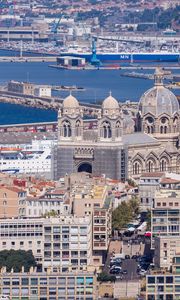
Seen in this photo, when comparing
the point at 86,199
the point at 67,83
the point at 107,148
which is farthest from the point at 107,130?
the point at 67,83

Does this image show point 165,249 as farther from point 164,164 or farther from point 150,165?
point 164,164

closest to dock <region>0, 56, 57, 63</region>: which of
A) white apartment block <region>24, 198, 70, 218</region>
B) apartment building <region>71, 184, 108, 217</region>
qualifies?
apartment building <region>71, 184, 108, 217</region>

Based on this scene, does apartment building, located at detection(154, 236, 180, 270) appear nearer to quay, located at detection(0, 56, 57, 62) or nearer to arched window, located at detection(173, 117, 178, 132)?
arched window, located at detection(173, 117, 178, 132)

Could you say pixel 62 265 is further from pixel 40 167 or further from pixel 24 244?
pixel 40 167

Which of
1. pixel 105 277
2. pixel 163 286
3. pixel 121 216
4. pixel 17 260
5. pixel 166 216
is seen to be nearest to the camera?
pixel 163 286

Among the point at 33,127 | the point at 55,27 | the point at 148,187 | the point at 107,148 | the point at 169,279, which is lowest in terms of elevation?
the point at 169,279
